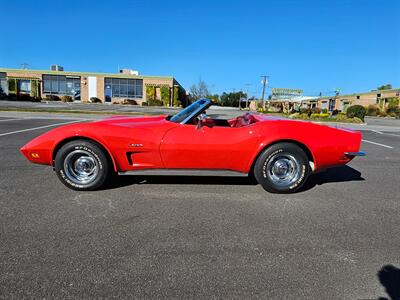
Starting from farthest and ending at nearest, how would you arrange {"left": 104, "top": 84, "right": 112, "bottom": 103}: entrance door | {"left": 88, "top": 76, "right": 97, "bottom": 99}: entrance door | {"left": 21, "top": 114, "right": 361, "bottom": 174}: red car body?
1. {"left": 104, "top": 84, "right": 112, "bottom": 103}: entrance door
2. {"left": 88, "top": 76, "right": 97, "bottom": 99}: entrance door
3. {"left": 21, "top": 114, "right": 361, "bottom": 174}: red car body

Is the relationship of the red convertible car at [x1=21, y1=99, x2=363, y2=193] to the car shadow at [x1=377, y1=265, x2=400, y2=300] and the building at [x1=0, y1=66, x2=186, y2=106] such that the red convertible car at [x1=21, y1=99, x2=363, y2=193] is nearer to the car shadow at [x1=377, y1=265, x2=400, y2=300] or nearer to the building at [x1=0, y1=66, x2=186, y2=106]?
the car shadow at [x1=377, y1=265, x2=400, y2=300]

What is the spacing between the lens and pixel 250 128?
3.65m

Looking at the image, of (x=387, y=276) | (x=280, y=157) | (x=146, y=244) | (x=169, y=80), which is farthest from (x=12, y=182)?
(x=169, y=80)

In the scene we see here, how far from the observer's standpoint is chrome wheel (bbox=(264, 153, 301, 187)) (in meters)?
3.69

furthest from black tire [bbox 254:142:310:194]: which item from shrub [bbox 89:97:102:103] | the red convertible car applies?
shrub [bbox 89:97:102:103]

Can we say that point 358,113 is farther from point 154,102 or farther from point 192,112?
point 154,102

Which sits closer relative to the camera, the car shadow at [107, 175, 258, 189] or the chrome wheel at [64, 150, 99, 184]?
the chrome wheel at [64, 150, 99, 184]

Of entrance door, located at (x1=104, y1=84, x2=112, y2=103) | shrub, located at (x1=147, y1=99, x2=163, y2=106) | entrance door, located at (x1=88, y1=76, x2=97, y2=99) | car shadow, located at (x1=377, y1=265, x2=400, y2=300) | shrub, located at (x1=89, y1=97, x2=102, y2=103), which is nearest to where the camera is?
A: car shadow, located at (x1=377, y1=265, x2=400, y2=300)

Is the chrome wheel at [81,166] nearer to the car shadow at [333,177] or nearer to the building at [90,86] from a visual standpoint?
the car shadow at [333,177]

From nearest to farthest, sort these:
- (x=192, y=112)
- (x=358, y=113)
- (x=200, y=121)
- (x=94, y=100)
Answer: (x=200, y=121) < (x=192, y=112) < (x=358, y=113) < (x=94, y=100)

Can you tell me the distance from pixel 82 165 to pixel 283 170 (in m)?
2.68

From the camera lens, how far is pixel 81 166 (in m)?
3.60

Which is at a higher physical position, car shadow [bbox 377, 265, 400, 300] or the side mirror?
the side mirror

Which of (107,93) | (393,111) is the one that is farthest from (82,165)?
(107,93)
